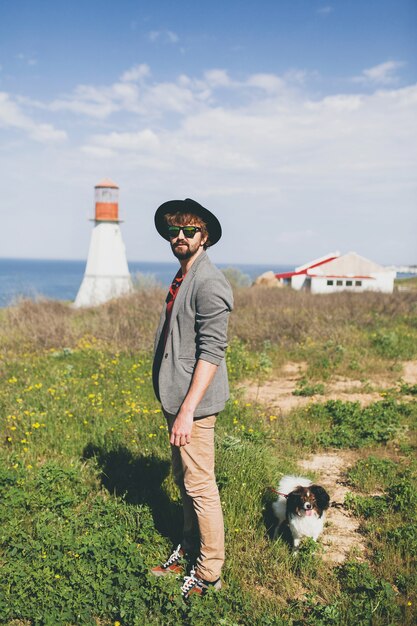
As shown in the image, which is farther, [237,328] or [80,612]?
[237,328]

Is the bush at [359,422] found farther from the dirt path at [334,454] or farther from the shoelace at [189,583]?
the shoelace at [189,583]

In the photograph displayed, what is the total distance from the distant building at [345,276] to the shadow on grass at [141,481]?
87.8ft

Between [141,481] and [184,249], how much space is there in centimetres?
274

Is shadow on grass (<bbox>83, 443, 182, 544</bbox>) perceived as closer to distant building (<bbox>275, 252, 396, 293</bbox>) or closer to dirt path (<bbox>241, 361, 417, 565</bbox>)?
dirt path (<bbox>241, 361, 417, 565</bbox>)

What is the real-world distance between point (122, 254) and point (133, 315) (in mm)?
12761

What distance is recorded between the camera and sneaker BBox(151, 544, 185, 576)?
3.54m

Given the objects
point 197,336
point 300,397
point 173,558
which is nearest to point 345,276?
point 300,397

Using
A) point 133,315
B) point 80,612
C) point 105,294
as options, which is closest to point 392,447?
point 80,612

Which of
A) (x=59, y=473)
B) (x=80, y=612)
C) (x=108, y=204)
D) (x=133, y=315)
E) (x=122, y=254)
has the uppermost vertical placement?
(x=108, y=204)

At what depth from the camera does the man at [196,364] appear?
2.98 meters

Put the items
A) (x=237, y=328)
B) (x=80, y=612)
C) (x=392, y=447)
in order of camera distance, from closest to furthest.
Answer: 1. (x=80, y=612)
2. (x=392, y=447)
3. (x=237, y=328)

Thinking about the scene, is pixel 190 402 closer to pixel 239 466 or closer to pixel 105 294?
pixel 239 466

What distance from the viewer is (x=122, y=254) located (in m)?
26.1

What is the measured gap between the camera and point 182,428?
3.00m
